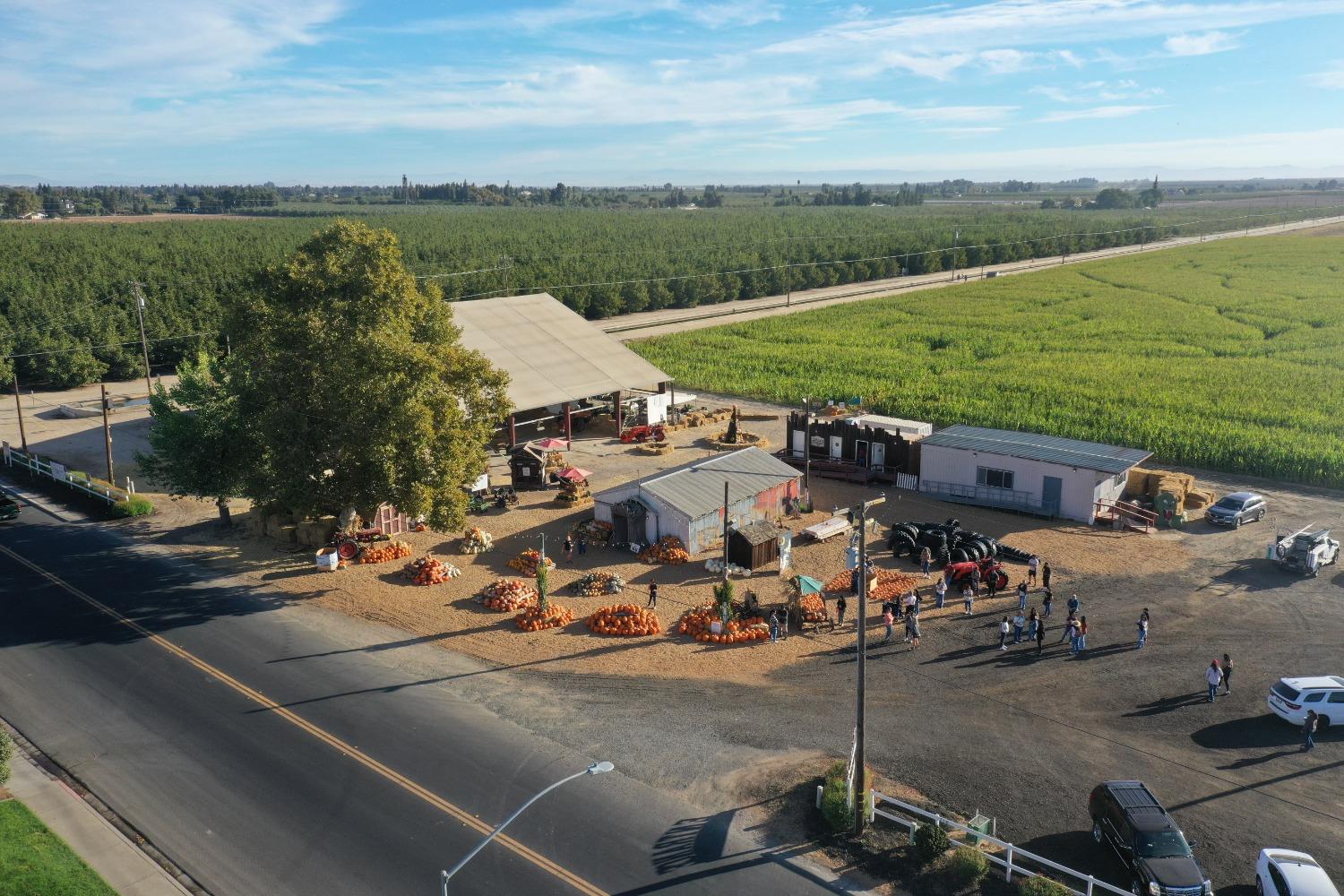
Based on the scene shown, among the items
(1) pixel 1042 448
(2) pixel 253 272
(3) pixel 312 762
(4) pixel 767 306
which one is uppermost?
(2) pixel 253 272

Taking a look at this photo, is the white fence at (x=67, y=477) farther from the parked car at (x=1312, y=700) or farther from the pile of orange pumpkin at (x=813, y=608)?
the parked car at (x=1312, y=700)

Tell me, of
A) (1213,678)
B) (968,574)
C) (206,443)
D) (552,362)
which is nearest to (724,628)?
(968,574)

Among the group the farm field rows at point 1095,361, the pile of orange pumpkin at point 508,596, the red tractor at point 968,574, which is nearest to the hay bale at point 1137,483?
the farm field rows at point 1095,361

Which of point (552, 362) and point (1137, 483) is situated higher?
point (552, 362)

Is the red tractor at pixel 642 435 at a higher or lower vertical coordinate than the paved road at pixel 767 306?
lower

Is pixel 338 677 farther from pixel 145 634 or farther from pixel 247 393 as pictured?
pixel 247 393

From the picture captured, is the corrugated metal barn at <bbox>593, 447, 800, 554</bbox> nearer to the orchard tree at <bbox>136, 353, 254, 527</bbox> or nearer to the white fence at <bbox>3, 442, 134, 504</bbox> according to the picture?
the orchard tree at <bbox>136, 353, 254, 527</bbox>

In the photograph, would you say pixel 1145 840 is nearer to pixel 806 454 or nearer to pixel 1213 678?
pixel 1213 678
